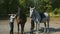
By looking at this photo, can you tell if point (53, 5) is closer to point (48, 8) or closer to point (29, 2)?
point (48, 8)

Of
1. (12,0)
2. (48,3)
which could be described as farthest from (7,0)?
(48,3)

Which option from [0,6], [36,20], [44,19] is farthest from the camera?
[0,6]

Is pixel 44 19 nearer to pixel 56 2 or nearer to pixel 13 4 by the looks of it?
pixel 13 4

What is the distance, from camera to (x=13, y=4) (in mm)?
19922

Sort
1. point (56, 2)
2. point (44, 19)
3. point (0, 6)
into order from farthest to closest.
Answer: point (56, 2), point (0, 6), point (44, 19)

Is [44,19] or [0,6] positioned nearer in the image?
[44,19]

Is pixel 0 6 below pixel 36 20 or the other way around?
the other way around

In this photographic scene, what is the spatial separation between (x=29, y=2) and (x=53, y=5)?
2898 mm

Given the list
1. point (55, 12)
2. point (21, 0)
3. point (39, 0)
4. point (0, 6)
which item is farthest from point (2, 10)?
point (55, 12)

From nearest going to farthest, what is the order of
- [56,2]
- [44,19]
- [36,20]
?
[36,20], [44,19], [56,2]

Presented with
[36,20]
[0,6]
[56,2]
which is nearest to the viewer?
[36,20]

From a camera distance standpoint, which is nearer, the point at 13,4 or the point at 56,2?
the point at 13,4

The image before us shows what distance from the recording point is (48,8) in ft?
66.7

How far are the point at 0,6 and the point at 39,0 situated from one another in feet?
13.6
